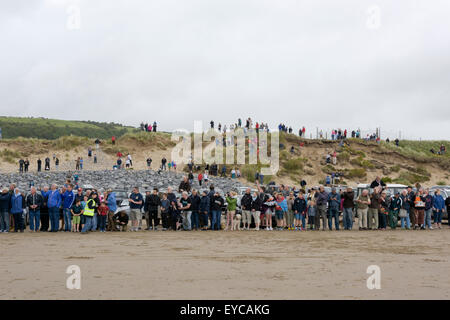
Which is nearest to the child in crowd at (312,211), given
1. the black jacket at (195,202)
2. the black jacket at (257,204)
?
the black jacket at (257,204)

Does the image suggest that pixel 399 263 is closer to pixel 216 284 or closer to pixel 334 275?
pixel 334 275

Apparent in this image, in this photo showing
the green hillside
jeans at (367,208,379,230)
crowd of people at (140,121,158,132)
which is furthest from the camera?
the green hillside

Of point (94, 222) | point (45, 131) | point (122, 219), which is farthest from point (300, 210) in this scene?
point (45, 131)

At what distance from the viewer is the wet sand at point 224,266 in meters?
8.61

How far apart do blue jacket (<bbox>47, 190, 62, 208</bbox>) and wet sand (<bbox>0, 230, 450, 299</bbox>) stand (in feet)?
5.35

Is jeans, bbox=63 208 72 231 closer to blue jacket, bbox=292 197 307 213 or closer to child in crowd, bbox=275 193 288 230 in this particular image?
child in crowd, bbox=275 193 288 230

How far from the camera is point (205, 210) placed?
20.2 meters

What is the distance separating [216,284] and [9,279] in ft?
12.6

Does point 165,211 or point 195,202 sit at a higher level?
point 195,202

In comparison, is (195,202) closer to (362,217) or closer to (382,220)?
(362,217)

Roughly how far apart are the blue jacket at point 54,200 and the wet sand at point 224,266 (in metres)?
1.63

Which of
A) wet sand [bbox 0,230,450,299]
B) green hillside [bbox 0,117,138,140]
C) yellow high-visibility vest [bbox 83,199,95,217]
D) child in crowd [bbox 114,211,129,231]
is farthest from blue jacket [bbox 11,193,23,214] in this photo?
green hillside [bbox 0,117,138,140]

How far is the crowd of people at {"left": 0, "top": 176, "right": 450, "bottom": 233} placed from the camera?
62.9ft

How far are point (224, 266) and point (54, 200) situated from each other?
1011 centimetres
